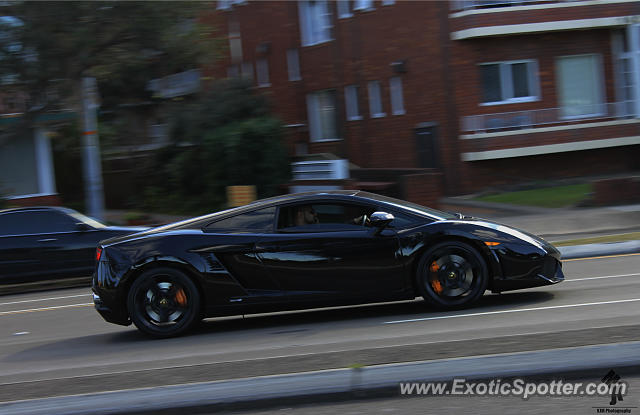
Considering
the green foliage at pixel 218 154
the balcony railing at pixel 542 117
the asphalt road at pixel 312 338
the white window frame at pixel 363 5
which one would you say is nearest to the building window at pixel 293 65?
the white window frame at pixel 363 5

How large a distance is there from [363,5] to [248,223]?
749 inches

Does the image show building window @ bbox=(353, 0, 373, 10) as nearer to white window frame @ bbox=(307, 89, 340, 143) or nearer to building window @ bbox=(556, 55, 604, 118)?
white window frame @ bbox=(307, 89, 340, 143)

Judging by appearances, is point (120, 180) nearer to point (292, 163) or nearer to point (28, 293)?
point (292, 163)

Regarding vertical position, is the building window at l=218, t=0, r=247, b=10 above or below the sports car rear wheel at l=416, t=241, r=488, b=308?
above

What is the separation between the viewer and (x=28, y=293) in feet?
43.6

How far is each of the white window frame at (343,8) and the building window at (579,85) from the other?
24.3ft

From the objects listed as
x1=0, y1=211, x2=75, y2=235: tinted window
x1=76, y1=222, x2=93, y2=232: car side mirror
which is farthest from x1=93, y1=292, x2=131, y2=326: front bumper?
x1=0, y1=211, x2=75, y2=235: tinted window

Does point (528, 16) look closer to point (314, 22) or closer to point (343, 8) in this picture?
point (343, 8)

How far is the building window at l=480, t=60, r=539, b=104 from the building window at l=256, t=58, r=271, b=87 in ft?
36.6

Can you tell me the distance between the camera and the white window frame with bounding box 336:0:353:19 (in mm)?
26156

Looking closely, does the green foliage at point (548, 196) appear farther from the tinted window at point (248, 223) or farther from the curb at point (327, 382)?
the curb at point (327, 382)

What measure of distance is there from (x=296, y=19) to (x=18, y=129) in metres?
13.1

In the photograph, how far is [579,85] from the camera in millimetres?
23766

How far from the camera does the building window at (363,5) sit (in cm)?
2496
